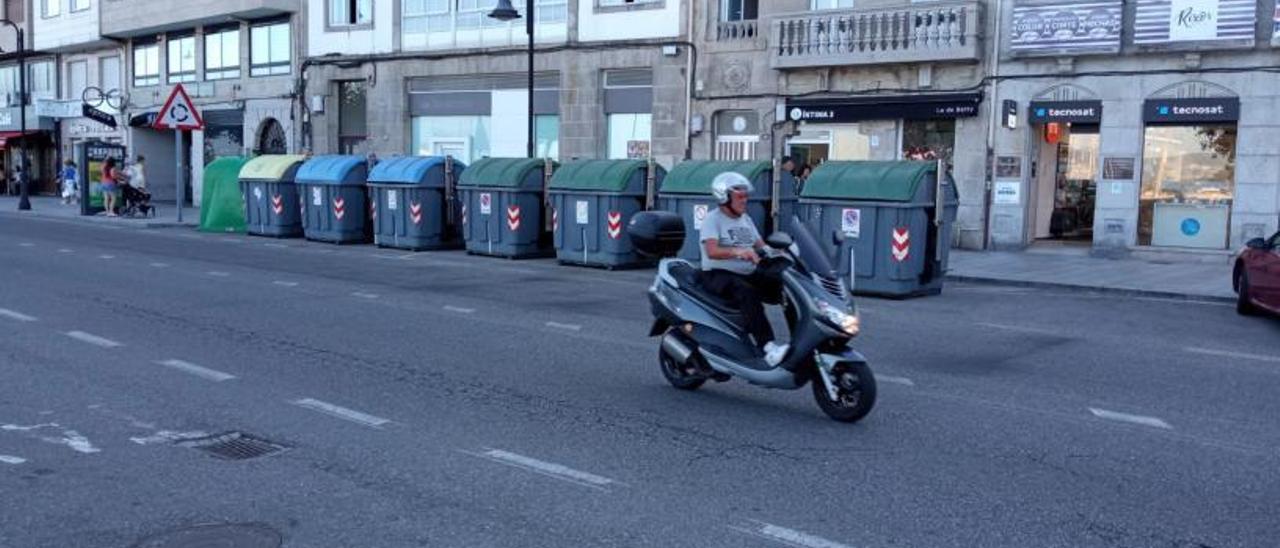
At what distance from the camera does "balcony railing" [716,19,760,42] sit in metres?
24.5

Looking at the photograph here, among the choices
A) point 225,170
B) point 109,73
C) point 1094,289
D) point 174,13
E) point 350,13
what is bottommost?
point 1094,289

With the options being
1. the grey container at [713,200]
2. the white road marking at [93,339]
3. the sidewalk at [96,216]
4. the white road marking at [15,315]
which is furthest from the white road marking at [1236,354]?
the sidewalk at [96,216]

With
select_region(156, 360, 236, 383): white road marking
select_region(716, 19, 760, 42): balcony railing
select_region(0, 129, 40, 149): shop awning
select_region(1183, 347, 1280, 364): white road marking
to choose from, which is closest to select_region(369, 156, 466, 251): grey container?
select_region(716, 19, 760, 42): balcony railing

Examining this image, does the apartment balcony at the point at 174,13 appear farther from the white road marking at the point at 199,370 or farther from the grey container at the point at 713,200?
the white road marking at the point at 199,370

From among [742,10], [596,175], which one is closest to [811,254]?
[596,175]

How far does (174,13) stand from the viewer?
119 feet

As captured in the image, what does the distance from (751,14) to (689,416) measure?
63.1 feet

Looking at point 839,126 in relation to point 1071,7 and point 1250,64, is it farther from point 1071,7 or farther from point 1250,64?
point 1250,64

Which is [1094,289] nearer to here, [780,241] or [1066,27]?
[1066,27]

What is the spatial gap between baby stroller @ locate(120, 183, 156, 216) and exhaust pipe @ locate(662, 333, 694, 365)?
25479 millimetres

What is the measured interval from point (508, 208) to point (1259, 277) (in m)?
11.1

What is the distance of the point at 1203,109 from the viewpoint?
755 inches

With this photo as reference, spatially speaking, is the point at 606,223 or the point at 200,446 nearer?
the point at 200,446

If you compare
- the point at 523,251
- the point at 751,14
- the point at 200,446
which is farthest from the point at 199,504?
the point at 751,14
